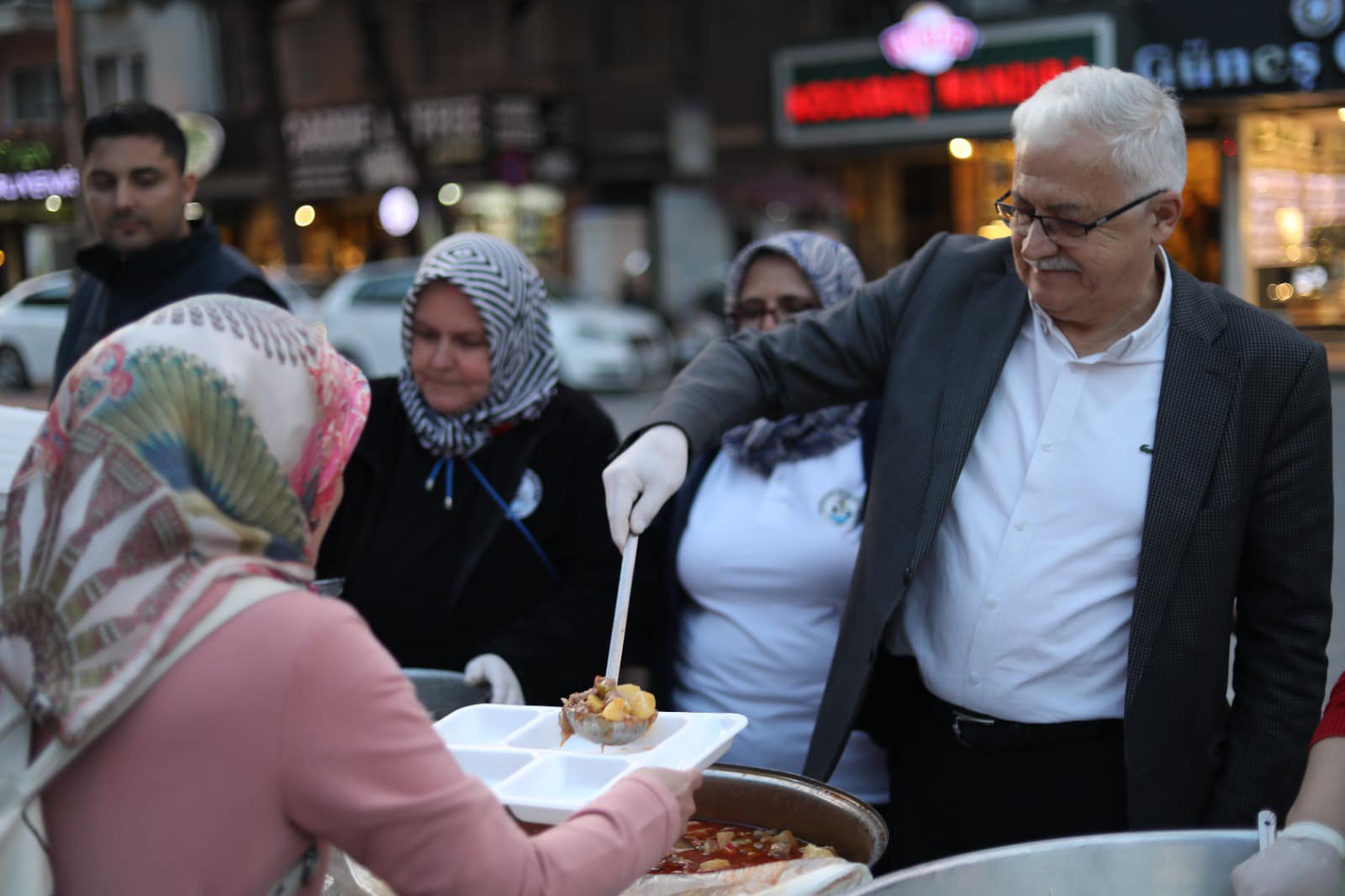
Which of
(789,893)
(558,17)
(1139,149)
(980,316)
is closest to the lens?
(789,893)

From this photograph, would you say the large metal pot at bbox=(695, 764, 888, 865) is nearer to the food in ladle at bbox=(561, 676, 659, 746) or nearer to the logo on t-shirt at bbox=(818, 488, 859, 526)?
the food in ladle at bbox=(561, 676, 659, 746)

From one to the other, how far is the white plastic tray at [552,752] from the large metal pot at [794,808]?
241 mm

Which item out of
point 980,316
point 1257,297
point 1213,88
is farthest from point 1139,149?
point 1257,297

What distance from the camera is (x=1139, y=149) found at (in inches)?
77.1

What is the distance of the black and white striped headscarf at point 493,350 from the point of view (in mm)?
2770

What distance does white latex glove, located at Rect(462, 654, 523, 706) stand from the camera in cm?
234

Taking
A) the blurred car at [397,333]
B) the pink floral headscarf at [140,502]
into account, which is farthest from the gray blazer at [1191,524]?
the blurred car at [397,333]

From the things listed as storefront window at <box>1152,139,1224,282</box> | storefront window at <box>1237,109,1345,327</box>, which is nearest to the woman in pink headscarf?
storefront window at <box>1152,139,1224,282</box>

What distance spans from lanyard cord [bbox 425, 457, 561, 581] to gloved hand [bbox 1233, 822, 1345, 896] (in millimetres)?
1535

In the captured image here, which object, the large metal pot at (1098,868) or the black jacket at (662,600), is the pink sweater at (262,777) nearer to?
the large metal pot at (1098,868)

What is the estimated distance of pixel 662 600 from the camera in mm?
2684

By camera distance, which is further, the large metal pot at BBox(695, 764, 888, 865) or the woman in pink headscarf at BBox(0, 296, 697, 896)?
the large metal pot at BBox(695, 764, 888, 865)

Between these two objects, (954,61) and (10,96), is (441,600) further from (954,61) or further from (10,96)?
(10,96)

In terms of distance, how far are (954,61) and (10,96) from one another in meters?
A: 21.1
